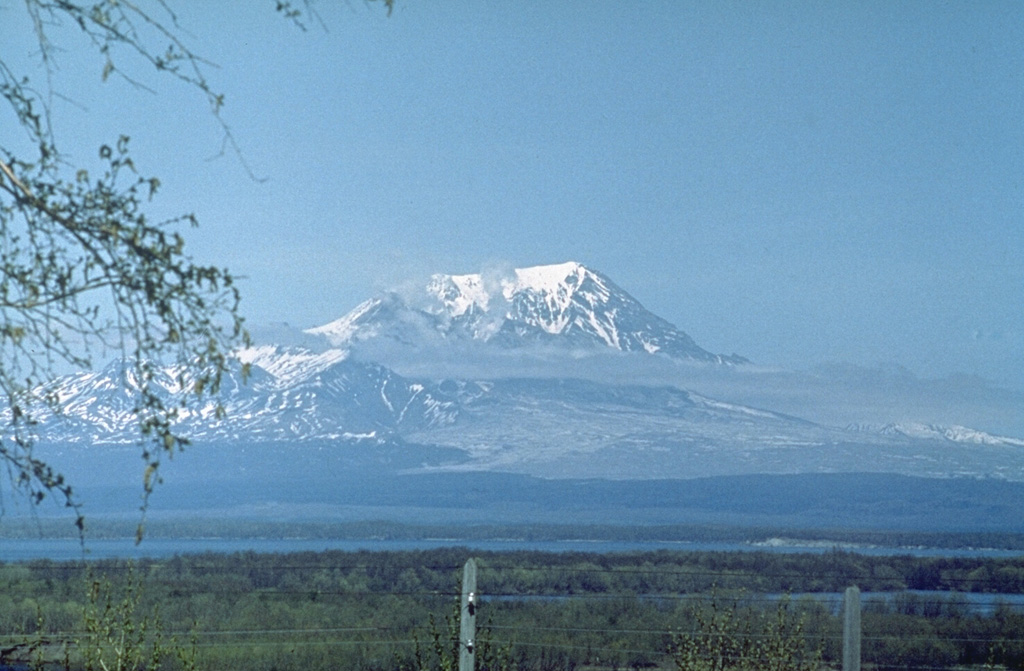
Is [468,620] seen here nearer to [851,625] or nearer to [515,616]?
[851,625]

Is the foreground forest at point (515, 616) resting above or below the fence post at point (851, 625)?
below

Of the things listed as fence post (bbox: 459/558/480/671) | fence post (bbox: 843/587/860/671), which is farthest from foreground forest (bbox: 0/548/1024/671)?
fence post (bbox: 843/587/860/671)

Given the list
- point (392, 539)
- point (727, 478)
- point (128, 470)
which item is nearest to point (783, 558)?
point (392, 539)

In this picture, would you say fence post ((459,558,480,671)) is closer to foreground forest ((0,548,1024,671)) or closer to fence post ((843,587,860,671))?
foreground forest ((0,548,1024,671))

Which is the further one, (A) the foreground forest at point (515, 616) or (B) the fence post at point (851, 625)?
(A) the foreground forest at point (515, 616)

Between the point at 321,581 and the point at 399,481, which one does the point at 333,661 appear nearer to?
the point at 321,581

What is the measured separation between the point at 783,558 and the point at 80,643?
4171cm

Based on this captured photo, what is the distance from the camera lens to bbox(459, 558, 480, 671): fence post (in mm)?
8883

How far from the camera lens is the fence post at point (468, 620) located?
29.1 feet

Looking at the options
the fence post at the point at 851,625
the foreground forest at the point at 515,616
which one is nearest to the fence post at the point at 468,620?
the foreground forest at the point at 515,616

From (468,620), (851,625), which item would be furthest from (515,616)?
(468,620)

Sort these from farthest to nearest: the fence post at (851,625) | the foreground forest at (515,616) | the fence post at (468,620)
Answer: the foreground forest at (515,616), the fence post at (851,625), the fence post at (468,620)

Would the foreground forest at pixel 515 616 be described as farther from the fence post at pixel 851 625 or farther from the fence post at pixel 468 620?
the fence post at pixel 851 625

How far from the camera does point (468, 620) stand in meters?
8.95
